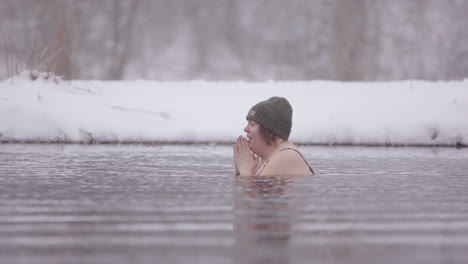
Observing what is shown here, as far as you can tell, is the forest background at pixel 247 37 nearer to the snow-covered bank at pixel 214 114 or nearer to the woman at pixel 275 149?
the snow-covered bank at pixel 214 114

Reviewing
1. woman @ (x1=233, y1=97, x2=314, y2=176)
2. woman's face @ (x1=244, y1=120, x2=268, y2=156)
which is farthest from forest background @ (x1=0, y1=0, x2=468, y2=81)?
woman @ (x1=233, y1=97, x2=314, y2=176)

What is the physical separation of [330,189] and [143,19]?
22.8 meters

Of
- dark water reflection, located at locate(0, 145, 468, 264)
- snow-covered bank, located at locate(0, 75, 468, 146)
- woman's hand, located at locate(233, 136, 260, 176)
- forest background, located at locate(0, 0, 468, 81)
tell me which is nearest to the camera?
dark water reflection, located at locate(0, 145, 468, 264)

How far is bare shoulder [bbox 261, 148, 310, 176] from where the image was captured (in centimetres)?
631

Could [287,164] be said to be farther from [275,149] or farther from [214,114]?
[214,114]

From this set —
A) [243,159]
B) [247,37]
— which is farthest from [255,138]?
[247,37]

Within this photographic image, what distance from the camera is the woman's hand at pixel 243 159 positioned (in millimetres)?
6242

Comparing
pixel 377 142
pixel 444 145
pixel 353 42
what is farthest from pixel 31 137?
pixel 353 42

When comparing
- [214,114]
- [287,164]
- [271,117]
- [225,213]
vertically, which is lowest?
[225,213]

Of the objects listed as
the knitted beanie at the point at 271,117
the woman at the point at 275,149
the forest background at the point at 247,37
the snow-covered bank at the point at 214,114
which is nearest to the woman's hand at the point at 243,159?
the woman at the point at 275,149

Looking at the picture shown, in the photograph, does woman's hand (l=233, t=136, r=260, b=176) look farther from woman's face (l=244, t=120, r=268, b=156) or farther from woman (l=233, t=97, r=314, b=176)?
woman's face (l=244, t=120, r=268, b=156)

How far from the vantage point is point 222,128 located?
1116cm

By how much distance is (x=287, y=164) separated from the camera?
6.38 metres

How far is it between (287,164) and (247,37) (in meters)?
22.2
